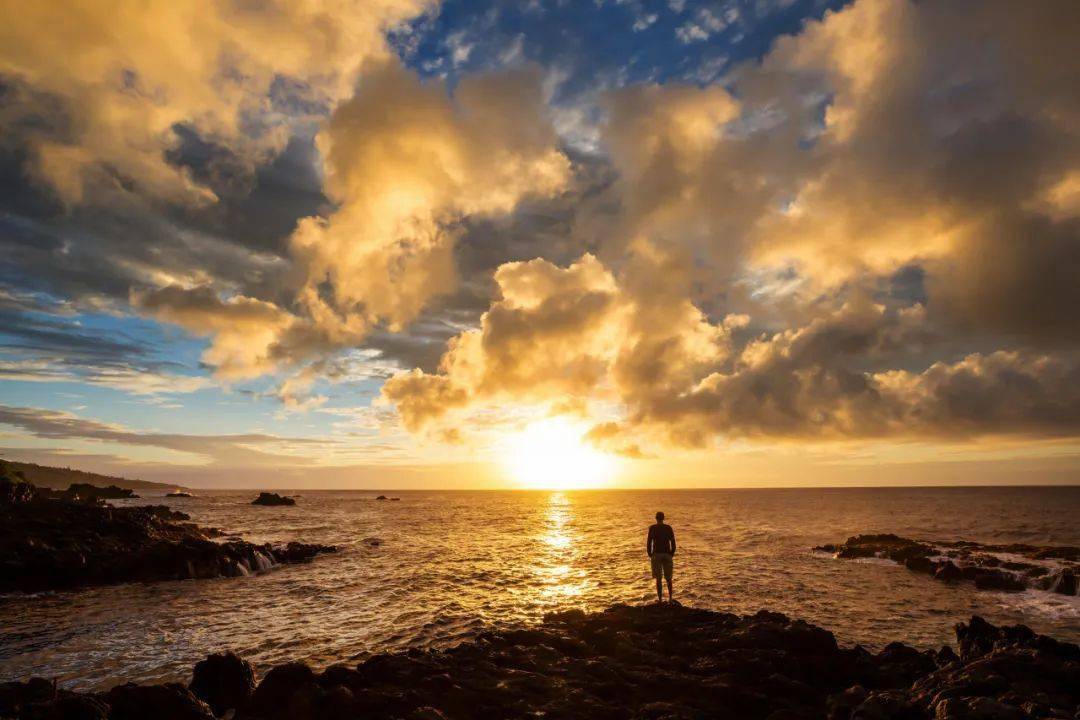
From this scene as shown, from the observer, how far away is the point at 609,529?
2768 inches

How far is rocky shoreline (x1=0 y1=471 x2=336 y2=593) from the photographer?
2981cm

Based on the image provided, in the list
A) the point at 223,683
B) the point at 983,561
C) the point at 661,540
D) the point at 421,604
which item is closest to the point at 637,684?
the point at 661,540

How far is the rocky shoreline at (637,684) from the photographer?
11023mm

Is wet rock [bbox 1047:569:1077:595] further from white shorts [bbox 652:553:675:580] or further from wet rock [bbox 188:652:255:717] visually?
wet rock [bbox 188:652:255:717]

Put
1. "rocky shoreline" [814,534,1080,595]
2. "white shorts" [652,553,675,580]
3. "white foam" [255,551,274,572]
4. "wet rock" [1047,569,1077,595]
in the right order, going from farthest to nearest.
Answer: "white foam" [255,551,274,572]
"rocky shoreline" [814,534,1080,595]
"wet rock" [1047,569,1077,595]
"white shorts" [652,553,675,580]

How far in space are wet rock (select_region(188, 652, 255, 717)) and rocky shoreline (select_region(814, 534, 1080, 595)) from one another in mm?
39511

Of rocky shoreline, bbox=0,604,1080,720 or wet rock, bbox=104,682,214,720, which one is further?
rocky shoreline, bbox=0,604,1080,720

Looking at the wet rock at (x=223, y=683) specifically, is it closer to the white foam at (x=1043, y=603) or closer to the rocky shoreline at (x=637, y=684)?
the rocky shoreline at (x=637, y=684)

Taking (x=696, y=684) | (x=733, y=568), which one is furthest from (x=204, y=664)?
(x=733, y=568)

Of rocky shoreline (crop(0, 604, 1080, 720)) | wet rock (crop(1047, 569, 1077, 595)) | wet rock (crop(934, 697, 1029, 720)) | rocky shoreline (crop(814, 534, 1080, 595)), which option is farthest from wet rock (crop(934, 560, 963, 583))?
wet rock (crop(934, 697, 1029, 720))

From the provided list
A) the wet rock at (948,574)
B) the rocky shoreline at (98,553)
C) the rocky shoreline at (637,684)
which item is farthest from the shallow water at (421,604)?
the rocky shoreline at (637,684)

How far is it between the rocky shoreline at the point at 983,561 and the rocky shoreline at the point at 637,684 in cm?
2163

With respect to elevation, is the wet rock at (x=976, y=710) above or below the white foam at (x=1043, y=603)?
above

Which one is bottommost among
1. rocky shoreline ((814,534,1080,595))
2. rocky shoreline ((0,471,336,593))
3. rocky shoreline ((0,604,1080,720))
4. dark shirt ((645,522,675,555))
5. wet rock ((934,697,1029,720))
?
rocky shoreline ((814,534,1080,595))
